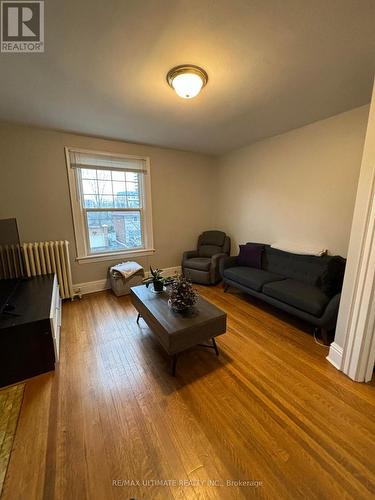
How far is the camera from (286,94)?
200cm

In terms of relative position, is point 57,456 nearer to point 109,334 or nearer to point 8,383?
point 8,383

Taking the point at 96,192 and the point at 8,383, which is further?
the point at 96,192

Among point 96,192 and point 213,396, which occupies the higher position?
point 96,192

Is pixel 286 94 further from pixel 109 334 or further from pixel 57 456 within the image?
pixel 57 456

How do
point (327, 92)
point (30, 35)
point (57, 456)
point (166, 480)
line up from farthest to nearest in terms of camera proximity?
point (327, 92) → point (30, 35) → point (57, 456) → point (166, 480)

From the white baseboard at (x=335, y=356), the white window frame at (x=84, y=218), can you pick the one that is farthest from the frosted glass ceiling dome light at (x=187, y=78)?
the white baseboard at (x=335, y=356)

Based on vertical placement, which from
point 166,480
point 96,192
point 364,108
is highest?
point 364,108

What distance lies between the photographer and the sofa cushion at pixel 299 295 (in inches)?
81.7

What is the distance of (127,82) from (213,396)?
2743 mm

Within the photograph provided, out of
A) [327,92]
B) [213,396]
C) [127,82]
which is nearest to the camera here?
[213,396]

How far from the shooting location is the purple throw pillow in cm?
327

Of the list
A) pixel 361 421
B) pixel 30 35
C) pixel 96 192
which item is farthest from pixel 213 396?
pixel 96 192

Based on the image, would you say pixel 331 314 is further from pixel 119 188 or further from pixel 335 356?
pixel 119 188

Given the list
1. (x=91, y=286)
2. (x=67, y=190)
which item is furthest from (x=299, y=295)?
(x=67, y=190)
